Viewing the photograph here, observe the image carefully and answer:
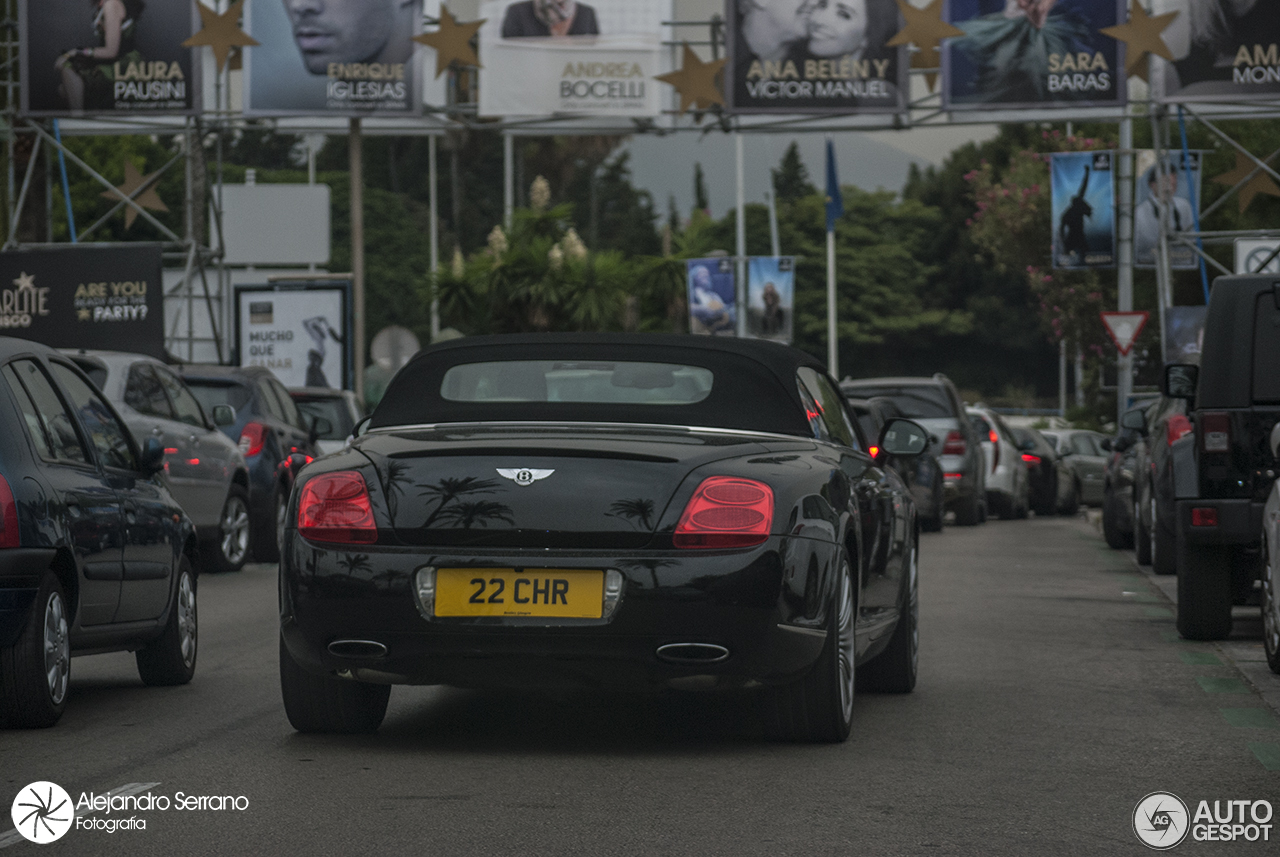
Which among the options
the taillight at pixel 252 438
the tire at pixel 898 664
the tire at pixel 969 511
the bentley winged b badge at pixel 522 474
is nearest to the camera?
the bentley winged b badge at pixel 522 474

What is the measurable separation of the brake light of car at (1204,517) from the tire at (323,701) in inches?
191

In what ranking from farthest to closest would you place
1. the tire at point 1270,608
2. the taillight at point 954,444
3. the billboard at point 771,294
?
the billboard at point 771,294 → the taillight at point 954,444 → the tire at point 1270,608

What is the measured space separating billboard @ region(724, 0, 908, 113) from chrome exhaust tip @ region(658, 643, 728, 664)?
73.5 feet

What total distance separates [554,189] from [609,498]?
88597mm

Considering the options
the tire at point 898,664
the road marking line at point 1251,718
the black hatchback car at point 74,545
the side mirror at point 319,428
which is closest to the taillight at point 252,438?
the side mirror at point 319,428

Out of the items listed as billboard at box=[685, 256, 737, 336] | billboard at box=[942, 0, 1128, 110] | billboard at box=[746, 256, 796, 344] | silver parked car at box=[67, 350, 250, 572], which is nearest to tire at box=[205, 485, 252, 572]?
silver parked car at box=[67, 350, 250, 572]

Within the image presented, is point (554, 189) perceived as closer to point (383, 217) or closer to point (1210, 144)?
point (383, 217)

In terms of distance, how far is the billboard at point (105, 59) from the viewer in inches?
1142

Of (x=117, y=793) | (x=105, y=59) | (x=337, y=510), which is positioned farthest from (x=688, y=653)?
(x=105, y=59)

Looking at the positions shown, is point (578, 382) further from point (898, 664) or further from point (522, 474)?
point (898, 664)

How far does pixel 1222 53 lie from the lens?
88.2 feet

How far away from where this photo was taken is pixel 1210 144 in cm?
4044

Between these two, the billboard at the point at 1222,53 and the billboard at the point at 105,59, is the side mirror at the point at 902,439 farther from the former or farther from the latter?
the billboard at the point at 105,59

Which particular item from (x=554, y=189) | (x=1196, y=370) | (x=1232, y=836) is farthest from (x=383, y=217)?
(x=1232, y=836)
